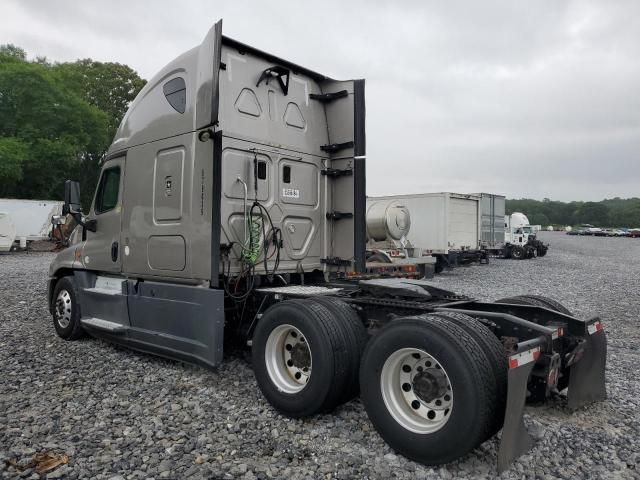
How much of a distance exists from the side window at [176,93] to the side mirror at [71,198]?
1.92m

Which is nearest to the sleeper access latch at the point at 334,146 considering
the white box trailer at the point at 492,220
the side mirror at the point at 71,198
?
the side mirror at the point at 71,198

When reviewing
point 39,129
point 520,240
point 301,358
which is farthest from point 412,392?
point 39,129

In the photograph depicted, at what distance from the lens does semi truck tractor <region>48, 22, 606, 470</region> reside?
11.4ft

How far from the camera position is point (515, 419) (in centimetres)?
322

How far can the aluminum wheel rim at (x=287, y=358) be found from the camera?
4367mm

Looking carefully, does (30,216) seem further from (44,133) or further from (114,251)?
(114,251)

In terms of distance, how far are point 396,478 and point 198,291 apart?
271cm

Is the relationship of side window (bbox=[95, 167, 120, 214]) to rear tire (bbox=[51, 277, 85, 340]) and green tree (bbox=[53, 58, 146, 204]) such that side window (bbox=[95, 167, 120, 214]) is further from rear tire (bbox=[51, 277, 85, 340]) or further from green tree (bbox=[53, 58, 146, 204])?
green tree (bbox=[53, 58, 146, 204])

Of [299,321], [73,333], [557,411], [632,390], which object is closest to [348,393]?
[299,321]

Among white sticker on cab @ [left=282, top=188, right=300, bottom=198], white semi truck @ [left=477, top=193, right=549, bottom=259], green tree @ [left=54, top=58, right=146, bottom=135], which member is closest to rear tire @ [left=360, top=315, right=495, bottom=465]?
white sticker on cab @ [left=282, top=188, right=300, bottom=198]

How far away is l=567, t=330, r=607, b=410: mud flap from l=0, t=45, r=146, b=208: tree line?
31458 millimetres

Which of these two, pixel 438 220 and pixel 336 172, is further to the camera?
pixel 438 220

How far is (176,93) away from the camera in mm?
5617

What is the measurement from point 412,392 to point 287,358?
133 centimetres
